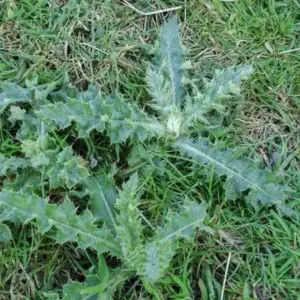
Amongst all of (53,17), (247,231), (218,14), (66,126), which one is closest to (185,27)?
(218,14)

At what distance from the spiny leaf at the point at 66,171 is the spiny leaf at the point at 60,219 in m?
0.13

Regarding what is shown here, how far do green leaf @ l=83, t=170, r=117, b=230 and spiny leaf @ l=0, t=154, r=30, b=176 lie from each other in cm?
31

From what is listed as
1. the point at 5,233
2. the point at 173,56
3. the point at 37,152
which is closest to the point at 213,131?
the point at 173,56

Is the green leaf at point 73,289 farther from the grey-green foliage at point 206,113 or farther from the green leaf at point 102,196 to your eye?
the grey-green foliage at point 206,113

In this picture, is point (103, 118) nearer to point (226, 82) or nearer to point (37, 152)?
point (37, 152)

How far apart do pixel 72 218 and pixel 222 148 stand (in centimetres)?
85

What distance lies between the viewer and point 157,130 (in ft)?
10.0

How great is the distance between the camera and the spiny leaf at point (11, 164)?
2932 millimetres

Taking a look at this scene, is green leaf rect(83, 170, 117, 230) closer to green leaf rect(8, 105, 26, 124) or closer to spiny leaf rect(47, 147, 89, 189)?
spiny leaf rect(47, 147, 89, 189)

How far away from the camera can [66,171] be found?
2891mm

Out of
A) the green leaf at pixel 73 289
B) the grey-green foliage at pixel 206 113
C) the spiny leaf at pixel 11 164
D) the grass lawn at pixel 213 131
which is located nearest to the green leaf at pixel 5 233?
the grass lawn at pixel 213 131

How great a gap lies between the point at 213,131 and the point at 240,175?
0.94 feet

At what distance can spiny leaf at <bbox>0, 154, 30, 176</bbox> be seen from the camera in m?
2.93

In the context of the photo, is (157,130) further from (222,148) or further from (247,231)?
(247,231)
